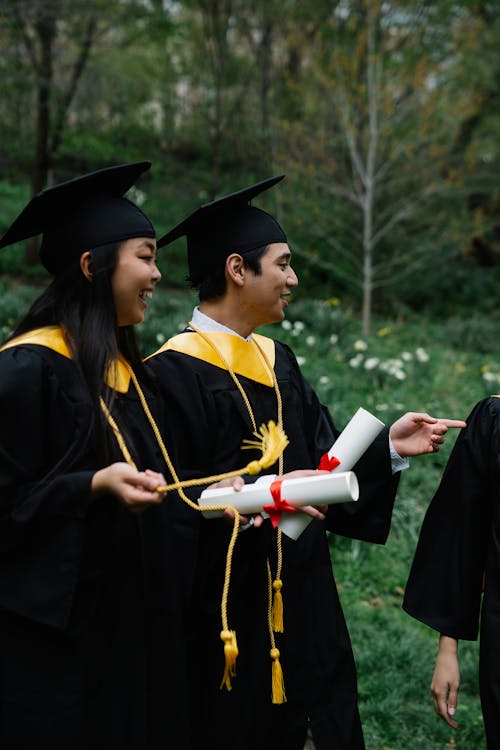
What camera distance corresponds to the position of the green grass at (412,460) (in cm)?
363

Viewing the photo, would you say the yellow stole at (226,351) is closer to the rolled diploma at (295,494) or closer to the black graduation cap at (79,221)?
the black graduation cap at (79,221)

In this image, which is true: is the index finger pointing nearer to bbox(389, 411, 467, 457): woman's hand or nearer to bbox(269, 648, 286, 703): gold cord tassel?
bbox(389, 411, 467, 457): woman's hand

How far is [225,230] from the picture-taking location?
269 cm

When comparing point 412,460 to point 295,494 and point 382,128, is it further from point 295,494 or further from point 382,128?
point 382,128

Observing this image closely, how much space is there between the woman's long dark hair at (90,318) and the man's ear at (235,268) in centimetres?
59

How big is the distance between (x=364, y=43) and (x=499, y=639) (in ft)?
32.5

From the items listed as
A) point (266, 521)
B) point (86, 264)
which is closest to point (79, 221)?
point (86, 264)

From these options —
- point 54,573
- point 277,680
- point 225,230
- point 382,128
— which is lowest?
point 277,680

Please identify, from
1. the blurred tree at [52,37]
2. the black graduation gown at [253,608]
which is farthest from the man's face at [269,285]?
the blurred tree at [52,37]

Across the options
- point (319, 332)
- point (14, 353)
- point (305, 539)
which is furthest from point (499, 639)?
point (319, 332)

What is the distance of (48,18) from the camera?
34.7 ft

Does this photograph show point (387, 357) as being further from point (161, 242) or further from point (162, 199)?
point (162, 199)

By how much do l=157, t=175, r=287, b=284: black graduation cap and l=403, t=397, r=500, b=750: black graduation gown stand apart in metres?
0.95

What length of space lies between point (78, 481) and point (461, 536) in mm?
1141
